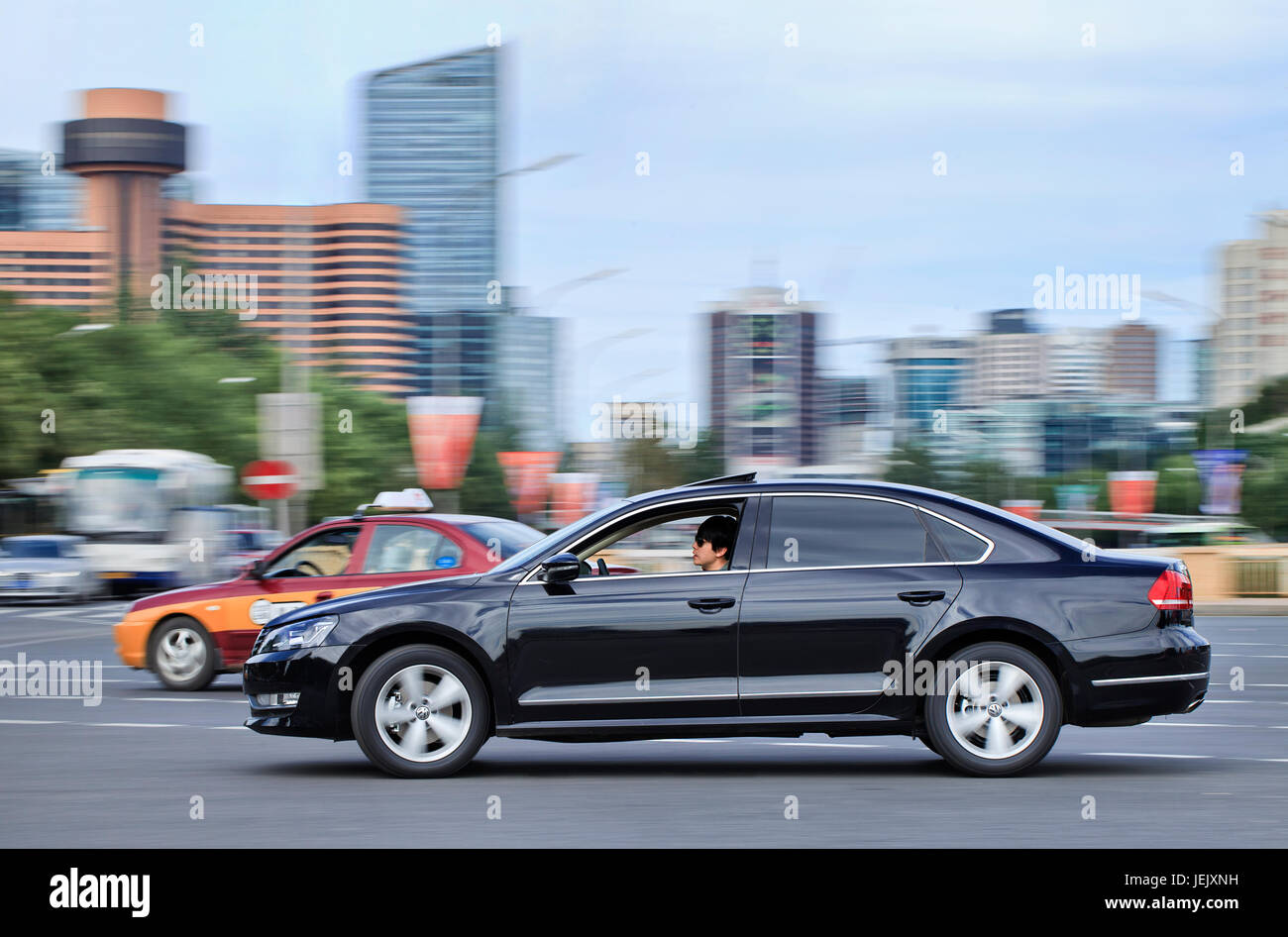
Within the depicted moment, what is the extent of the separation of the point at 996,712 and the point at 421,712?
291 cm

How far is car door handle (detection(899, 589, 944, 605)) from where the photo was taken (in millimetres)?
8195

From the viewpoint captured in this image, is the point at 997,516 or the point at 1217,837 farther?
the point at 997,516

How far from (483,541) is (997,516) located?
508cm

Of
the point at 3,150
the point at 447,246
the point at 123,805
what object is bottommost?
the point at 123,805

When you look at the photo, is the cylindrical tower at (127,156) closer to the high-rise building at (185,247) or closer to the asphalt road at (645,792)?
the high-rise building at (185,247)

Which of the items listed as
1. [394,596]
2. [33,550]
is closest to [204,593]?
[394,596]

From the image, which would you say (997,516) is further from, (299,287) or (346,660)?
(299,287)

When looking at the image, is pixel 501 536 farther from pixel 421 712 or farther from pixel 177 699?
pixel 421 712

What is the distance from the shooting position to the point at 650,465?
7300cm

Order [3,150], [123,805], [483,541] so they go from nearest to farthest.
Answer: [123,805], [483,541], [3,150]

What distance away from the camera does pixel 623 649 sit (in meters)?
8.12

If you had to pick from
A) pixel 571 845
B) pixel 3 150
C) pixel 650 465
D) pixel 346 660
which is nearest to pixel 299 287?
pixel 346 660

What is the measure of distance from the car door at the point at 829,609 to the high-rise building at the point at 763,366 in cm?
12279
